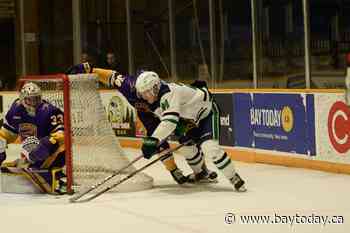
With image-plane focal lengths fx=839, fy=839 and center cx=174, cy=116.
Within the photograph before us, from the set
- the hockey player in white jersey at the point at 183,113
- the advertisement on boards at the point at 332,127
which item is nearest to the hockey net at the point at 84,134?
the hockey player in white jersey at the point at 183,113

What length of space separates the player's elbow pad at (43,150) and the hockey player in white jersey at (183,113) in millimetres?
780

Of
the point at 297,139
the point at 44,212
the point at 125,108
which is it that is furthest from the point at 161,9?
the point at 44,212

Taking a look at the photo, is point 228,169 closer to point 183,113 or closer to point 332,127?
point 183,113

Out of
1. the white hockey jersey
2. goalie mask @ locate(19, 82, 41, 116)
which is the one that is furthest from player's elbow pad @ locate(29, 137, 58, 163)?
the white hockey jersey

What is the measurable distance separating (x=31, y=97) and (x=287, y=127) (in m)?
2.54

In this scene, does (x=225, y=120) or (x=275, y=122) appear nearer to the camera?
(x=275, y=122)

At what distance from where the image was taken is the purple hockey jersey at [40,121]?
6496mm

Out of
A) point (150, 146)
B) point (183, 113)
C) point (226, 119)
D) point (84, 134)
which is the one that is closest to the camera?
point (150, 146)

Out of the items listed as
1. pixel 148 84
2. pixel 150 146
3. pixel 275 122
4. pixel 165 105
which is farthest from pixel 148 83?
pixel 275 122

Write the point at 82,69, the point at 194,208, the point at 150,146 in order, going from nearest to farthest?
the point at 194,208, the point at 150,146, the point at 82,69

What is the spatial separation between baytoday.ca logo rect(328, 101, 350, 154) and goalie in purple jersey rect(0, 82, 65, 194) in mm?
2306

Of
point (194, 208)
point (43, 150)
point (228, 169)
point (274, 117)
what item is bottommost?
point (194, 208)

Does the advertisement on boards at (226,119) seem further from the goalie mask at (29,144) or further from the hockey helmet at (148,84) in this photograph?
the goalie mask at (29,144)

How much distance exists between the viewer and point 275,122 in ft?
26.2
